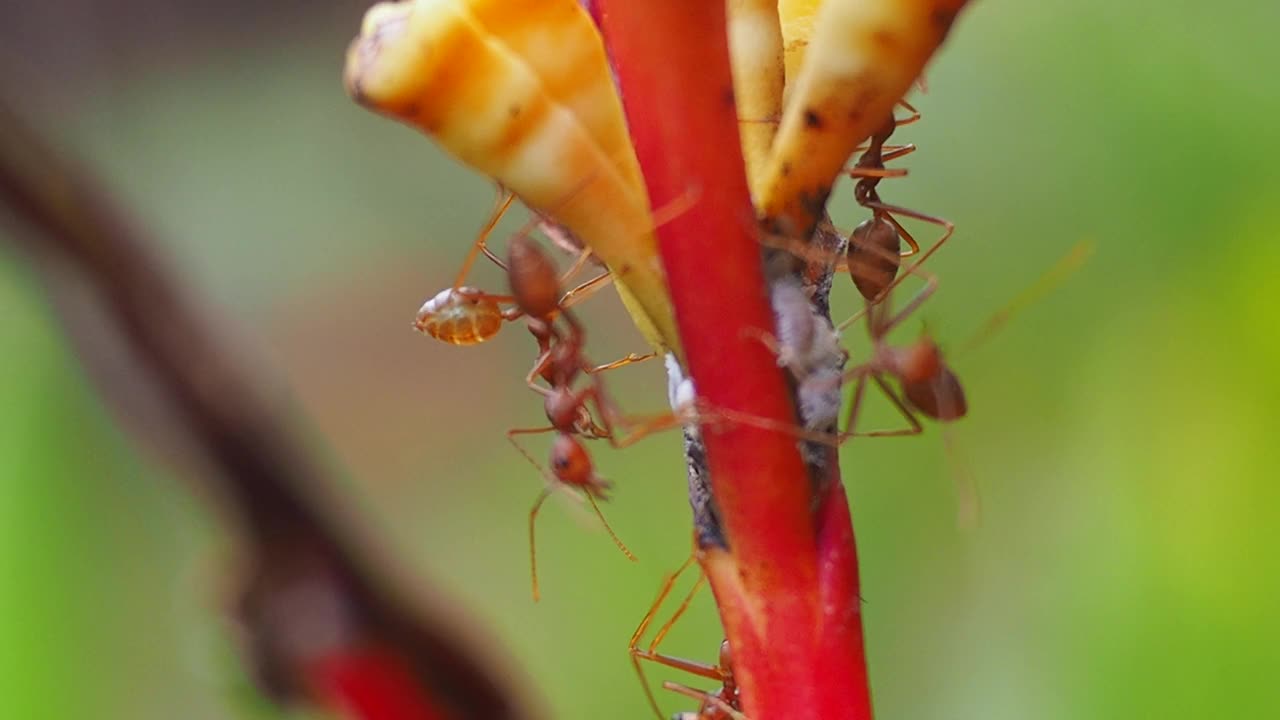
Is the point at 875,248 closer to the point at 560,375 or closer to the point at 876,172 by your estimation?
the point at 876,172

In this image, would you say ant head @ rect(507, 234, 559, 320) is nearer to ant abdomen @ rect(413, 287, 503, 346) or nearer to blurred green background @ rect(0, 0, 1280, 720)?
ant abdomen @ rect(413, 287, 503, 346)

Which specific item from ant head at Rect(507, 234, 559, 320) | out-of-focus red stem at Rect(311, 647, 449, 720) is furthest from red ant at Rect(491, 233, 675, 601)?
out-of-focus red stem at Rect(311, 647, 449, 720)

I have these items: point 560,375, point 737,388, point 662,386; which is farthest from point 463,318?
point 662,386

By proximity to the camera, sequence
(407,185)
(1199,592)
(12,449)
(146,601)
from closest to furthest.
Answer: (1199,592), (12,449), (146,601), (407,185)

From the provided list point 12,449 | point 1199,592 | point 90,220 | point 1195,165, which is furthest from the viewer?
point 12,449

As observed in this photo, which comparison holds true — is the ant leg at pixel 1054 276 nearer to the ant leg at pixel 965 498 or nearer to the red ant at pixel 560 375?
the ant leg at pixel 965 498

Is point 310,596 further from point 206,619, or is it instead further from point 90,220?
point 206,619

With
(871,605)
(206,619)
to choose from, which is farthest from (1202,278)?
(206,619)
